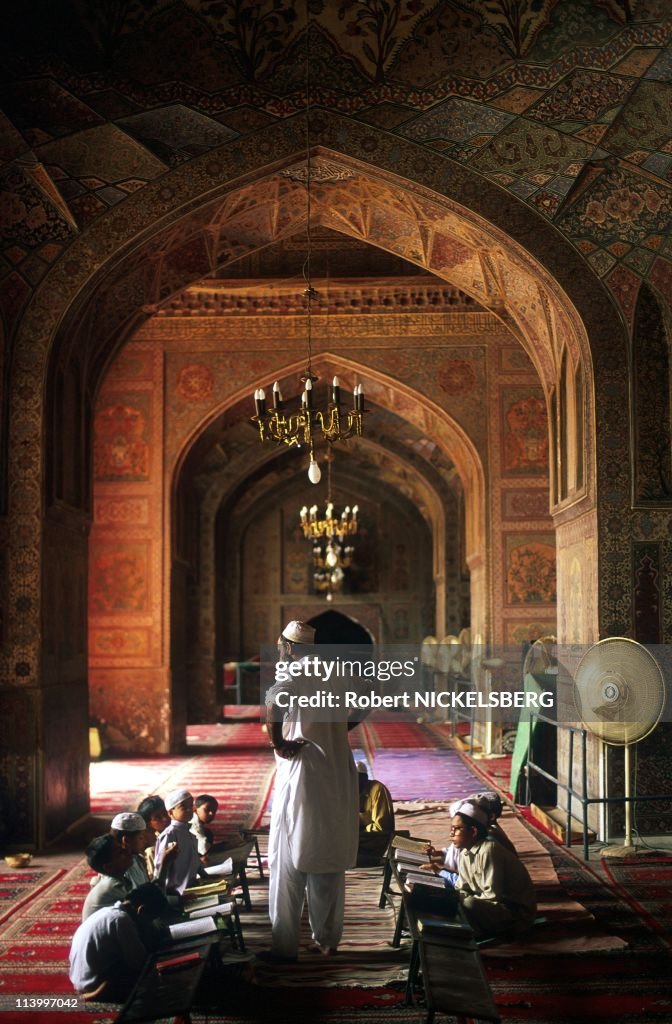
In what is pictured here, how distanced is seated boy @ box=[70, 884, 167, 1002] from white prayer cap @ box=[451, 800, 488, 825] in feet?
5.58

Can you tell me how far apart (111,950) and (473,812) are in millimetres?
1942

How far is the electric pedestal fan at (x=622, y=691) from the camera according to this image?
7.30 m

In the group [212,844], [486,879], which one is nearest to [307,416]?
[212,844]

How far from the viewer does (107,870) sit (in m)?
4.57

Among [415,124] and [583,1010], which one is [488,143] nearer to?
[415,124]

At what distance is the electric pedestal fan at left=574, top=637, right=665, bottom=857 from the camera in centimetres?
730

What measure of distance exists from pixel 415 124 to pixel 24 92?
9.59ft

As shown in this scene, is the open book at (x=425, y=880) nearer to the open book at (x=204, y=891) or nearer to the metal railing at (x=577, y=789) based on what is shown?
the open book at (x=204, y=891)

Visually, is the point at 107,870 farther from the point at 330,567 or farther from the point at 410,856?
the point at 330,567

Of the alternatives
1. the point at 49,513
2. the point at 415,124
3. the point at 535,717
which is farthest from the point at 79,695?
the point at 415,124

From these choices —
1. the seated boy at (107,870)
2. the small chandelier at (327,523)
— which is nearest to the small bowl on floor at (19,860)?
the seated boy at (107,870)

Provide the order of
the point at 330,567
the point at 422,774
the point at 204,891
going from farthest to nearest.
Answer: the point at 330,567
the point at 422,774
the point at 204,891

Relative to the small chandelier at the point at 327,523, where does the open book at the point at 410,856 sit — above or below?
below

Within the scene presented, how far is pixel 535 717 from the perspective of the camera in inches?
370
